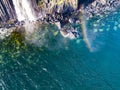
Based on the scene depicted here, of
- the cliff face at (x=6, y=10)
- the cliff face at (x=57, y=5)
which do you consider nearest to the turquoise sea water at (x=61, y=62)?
the cliff face at (x=6, y=10)

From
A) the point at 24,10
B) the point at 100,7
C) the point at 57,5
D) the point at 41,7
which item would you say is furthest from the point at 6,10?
the point at 100,7

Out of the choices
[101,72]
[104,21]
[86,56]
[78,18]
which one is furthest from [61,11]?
[101,72]

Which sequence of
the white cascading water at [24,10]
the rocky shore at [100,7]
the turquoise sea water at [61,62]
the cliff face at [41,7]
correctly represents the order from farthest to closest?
the rocky shore at [100,7] → the white cascading water at [24,10] → the cliff face at [41,7] → the turquoise sea water at [61,62]

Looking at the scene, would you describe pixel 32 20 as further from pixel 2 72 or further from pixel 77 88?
pixel 77 88

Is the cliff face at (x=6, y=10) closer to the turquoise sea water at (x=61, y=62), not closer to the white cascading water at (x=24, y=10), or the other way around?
the white cascading water at (x=24, y=10)

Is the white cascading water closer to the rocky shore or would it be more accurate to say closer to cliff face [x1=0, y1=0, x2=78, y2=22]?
cliff face [x1=0, y1=0, x2=78, y2=22]

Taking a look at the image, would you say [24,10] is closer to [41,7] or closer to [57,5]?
[41,7]
